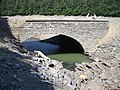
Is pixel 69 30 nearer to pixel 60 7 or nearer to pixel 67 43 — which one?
pixel 60 7

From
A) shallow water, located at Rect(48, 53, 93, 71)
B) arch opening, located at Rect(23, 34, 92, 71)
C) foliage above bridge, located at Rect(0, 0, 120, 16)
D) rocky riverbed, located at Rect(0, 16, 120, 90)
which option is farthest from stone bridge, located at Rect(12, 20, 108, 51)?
rocky riverbed, located at Rect(0, 16, 120, 90)

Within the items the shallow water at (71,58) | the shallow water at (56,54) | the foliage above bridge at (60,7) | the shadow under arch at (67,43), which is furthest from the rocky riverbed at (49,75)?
the shadow under arch at (67,43)

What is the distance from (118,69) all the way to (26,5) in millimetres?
18847

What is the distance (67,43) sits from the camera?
5188 centimetres

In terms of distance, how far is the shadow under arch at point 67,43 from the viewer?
48.6m

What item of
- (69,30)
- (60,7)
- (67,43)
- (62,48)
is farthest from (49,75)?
(62,48)

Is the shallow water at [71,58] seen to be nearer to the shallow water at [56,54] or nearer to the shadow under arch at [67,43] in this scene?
the shallow water at [56,54]

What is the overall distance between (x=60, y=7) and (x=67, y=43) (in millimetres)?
6110

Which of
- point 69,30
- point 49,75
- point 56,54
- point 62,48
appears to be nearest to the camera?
point 49,75

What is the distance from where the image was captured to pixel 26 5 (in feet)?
155

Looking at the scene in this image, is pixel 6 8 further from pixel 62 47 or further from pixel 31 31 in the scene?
pixel 62 47

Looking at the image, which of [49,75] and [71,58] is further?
[71,58]

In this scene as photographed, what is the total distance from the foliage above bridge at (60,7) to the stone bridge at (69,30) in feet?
11.5

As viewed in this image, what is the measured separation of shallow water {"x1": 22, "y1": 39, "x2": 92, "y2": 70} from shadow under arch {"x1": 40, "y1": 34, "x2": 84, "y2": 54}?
63 centimetres
